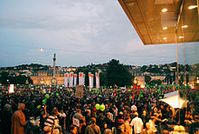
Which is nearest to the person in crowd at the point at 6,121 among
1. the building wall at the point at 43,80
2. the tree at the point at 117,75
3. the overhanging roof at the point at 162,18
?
the overhanging roof at the point at 162,18

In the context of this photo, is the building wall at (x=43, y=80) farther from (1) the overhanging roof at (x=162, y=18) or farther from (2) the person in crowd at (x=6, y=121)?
(1) the overhanging roof at (x=162, y=18)

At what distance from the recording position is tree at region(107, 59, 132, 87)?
259 ft

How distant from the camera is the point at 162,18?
22.2ft

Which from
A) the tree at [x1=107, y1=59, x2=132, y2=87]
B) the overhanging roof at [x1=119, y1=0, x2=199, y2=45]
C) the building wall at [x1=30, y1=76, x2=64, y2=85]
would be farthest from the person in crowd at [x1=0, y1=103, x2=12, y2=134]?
the building wall at [x1=30, y1=76, x2=64, y2=85]

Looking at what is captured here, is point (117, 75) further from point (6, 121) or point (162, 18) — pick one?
point (162, 18)

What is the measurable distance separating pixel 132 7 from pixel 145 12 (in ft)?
2.05

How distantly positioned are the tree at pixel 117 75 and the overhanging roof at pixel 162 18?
230 feet

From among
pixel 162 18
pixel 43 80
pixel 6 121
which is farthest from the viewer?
pixel 43 80

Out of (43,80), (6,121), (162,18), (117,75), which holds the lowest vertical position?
(43,80)

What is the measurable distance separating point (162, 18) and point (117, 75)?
241ft

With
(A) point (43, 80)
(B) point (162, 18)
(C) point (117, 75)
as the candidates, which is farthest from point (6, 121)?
(A) point (43, 80)

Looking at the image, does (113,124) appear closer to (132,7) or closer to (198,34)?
(132,7)

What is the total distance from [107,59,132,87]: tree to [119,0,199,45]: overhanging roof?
70.0 m

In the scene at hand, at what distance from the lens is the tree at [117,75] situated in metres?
78.9
